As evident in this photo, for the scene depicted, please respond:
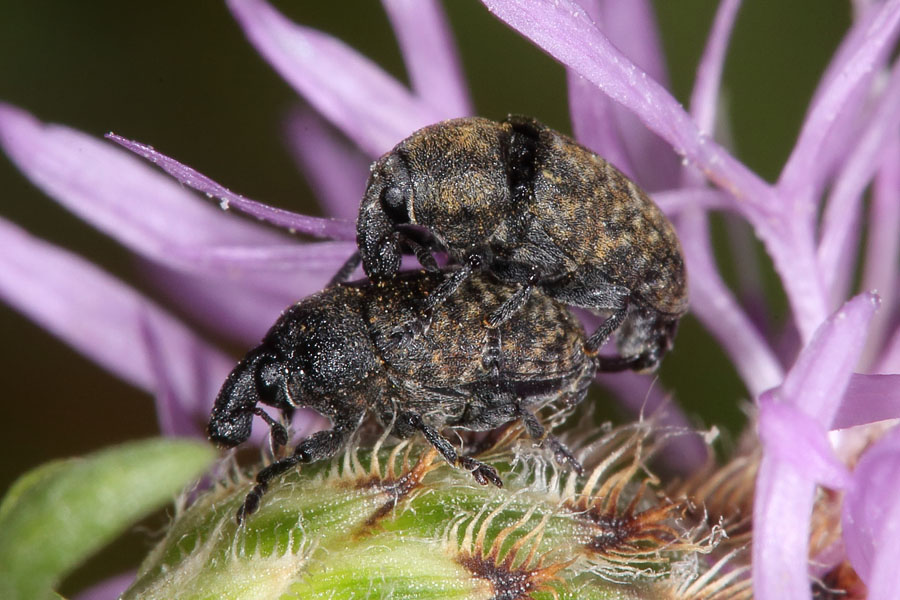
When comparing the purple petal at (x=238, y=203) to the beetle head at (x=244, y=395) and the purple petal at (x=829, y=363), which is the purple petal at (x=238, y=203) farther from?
the purple petal at (x=829, y=363)

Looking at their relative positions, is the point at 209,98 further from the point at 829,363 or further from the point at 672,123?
the point at 829,363

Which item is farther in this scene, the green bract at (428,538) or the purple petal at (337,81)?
the purple petal at (337,81)

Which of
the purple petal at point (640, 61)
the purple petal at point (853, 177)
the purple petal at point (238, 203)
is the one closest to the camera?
the purple petal at point (238, 203)

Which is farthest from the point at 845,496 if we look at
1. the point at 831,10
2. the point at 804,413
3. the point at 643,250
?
the point at 831,10

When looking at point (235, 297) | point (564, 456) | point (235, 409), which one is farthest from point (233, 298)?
point (564, 456)

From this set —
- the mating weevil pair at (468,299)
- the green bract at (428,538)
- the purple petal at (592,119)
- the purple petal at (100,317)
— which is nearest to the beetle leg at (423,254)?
the mating weevil pair at (468,299)
